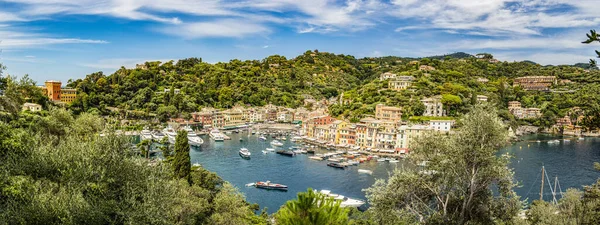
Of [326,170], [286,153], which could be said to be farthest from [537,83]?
[326,170]

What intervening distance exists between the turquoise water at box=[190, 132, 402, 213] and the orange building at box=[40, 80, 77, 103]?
2311cm

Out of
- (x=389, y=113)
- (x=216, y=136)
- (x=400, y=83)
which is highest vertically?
(x=400, y=83)

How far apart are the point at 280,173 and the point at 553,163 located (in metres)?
21.2

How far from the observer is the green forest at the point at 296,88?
47622mm

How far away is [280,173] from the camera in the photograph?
87.5 ft

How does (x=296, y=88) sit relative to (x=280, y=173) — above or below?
above

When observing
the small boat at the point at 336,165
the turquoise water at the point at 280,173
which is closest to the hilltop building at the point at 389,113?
the turquoise water at the point at 280,173

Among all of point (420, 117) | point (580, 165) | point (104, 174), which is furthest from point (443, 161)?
point (420, 117)

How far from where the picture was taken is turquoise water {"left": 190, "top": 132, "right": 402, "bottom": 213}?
21.9 m

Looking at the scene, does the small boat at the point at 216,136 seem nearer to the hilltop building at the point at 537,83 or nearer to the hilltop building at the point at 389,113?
the hilltop building at the point at 389,113

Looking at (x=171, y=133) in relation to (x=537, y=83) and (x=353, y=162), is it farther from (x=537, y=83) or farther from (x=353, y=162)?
(x=537, y=83)

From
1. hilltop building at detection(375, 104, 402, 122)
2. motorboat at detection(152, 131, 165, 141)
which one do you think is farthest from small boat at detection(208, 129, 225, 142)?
hilltop building at detection(375, 104, 402, 122)

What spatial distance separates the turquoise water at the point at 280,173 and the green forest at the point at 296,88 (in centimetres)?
1586

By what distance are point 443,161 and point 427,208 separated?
1.08 m
